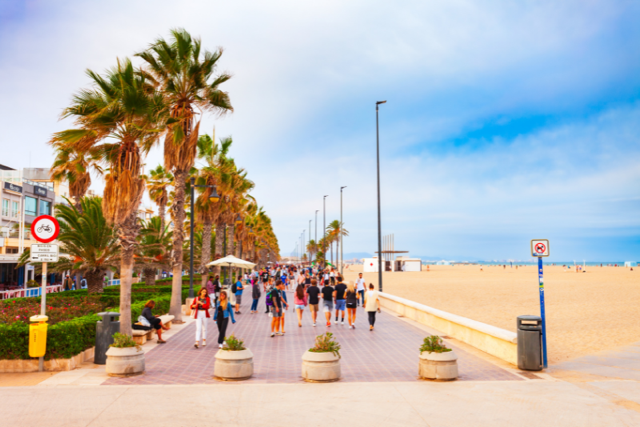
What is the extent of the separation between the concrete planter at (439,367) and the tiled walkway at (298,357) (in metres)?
0.31

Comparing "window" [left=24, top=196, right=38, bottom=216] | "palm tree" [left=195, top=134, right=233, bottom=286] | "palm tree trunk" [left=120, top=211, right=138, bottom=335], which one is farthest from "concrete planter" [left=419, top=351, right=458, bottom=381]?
"window" [left=24, top=196, right=38, bottom=216]

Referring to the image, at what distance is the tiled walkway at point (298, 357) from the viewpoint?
8.96 metres

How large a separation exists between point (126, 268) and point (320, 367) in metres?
6.34

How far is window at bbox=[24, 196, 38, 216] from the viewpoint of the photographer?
157 ft

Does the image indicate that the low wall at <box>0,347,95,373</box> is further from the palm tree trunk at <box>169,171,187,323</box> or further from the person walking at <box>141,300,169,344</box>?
the palm tree trunk at <box>169,171,187,323</box>

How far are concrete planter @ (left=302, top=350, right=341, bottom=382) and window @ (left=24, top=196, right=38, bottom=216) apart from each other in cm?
4856

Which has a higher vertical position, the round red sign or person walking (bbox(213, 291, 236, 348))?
the round red sign

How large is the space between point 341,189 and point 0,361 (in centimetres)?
5392

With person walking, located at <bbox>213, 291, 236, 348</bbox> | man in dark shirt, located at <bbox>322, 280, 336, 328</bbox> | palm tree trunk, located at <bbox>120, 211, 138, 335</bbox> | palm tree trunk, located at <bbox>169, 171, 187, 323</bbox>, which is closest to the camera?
palm tree trunk, located at <bbox>120, 211, 138, 335</bbox>

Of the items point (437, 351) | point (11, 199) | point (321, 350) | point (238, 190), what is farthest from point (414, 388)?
point (11, 199)

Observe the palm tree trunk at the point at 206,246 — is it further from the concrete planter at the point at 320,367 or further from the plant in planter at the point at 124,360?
the concrete planter at the point at 320,367

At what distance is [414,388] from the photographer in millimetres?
8000

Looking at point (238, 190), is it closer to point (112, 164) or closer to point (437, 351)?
point (112, 164)

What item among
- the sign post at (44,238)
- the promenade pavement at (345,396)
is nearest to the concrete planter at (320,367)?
the promenade pavement at (345,396)
